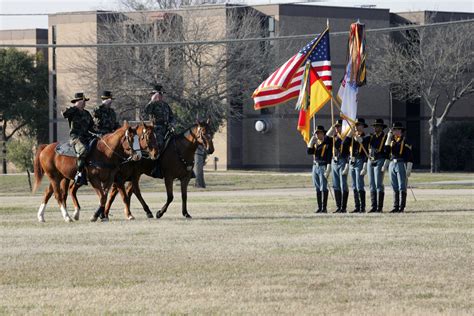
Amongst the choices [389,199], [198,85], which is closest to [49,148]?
[389,199]

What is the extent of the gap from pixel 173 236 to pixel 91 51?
38520mm

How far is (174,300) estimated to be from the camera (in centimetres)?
1286

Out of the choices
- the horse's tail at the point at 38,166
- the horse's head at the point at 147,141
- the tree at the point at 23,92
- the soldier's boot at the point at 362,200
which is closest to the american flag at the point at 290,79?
the soldier's boot at the point at 362,200

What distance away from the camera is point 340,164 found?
2831 centimetres

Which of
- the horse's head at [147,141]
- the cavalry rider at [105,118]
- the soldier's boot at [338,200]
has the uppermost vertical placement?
the cavalry rider at [105,118]

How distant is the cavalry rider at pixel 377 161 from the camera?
28.0 metres

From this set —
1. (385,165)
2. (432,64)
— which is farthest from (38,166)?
(432,64)

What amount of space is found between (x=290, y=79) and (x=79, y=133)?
21.8 feet

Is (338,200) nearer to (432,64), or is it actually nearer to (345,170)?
(345,170)

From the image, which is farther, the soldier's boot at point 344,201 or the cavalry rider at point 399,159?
the soldier's boot at point 344,201

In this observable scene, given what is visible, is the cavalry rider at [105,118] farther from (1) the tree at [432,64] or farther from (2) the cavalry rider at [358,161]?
(1) the tree at [432,64]

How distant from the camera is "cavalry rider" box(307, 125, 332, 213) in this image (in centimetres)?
2797

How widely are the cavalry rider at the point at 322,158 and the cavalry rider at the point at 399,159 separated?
53.4 inches

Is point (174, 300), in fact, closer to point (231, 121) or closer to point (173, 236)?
point (173, 236)
